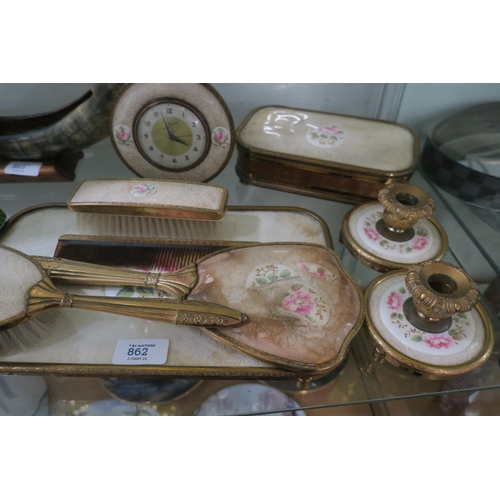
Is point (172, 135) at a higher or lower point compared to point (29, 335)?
higher

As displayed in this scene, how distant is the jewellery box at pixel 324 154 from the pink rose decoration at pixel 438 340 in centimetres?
35

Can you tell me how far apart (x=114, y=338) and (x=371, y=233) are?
506 millimetres

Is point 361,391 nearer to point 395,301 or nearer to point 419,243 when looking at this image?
point 395,301

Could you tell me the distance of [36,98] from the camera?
0.85 metres

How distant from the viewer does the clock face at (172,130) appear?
69 centimetres

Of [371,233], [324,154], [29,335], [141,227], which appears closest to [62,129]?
[141,227]

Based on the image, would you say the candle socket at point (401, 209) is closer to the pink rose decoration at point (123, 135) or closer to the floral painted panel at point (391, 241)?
the floral painted panel at point (391, 241)

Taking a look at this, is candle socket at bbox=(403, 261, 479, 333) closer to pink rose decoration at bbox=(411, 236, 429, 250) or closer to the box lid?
pink rose decoration at bbox=(411, 236, 429, 250)

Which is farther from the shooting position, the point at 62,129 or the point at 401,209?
the point at 62,129

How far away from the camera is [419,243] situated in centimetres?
71

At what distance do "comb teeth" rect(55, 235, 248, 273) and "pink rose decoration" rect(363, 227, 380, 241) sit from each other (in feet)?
0.83

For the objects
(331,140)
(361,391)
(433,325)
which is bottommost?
(361,391)

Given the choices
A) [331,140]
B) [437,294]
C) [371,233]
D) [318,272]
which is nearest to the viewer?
[437,294]

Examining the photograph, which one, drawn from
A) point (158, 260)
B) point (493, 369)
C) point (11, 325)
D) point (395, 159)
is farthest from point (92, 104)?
point (493, 369)
